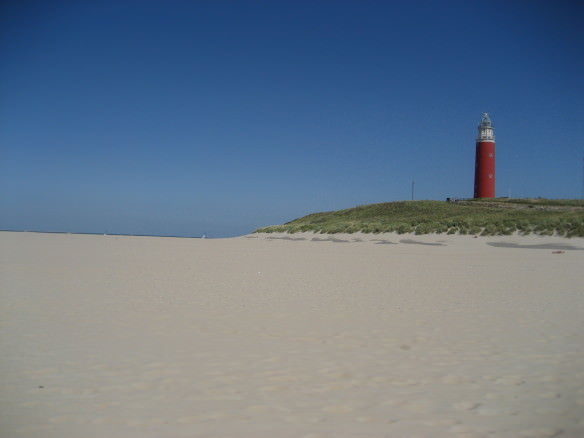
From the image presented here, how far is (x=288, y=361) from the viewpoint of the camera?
17.9 feet

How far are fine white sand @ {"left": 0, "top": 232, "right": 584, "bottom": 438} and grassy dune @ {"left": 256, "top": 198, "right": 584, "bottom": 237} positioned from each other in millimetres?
22610

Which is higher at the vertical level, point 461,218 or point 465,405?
point 461,218

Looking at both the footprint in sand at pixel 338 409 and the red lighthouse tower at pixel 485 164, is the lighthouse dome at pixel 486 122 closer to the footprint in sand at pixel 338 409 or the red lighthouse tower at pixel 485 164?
the red lighthouse tower at pixel 485 164

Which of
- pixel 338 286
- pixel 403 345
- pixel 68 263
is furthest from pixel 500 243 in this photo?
pixel 403 345

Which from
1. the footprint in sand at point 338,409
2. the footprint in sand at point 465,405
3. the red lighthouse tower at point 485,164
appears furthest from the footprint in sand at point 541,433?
the red lighthouse tower at point 485,164

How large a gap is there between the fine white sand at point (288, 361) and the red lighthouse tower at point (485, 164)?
5285 cm

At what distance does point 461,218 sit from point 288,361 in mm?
36303

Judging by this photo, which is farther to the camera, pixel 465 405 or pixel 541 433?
pixel 465 405

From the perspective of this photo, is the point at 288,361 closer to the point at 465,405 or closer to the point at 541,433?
the point at 465,405

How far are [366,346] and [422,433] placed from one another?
2.51m

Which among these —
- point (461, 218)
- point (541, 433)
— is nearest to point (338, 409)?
point (541, 433)

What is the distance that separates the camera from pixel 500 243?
29688mm

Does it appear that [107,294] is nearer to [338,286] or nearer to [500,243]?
[338,286]

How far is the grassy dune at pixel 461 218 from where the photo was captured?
105 feet
